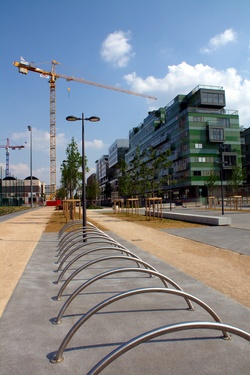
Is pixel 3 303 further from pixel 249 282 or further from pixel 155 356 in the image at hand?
pixel 249 282

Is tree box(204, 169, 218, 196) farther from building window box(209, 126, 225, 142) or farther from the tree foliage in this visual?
the tree foliage

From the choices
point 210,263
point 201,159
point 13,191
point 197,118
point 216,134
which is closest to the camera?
point 210,263

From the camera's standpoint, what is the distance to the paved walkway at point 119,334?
9.85 feet

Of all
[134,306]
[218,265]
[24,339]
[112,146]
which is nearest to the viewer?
[24,339]

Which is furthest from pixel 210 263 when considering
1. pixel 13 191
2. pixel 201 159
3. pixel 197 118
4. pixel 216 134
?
pixel 13 191

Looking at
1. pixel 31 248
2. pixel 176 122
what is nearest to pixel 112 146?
pixel 176 122

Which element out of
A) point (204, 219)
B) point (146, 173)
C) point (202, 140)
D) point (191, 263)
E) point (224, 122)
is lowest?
point (191, 263)

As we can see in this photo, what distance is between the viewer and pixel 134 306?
4.76m

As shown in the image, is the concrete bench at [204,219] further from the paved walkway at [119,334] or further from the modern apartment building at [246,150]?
the modern apartment building at [246,150]

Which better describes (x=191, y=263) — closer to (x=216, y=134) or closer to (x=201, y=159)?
(x=201, y=159)

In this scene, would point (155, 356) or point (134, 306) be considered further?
point (134, 306)

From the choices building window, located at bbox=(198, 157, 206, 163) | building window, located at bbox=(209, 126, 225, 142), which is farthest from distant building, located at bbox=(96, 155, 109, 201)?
building window, located at bbox=(209, 126, 225, 142)

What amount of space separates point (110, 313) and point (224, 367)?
188cm

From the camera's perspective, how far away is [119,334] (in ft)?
12.2
